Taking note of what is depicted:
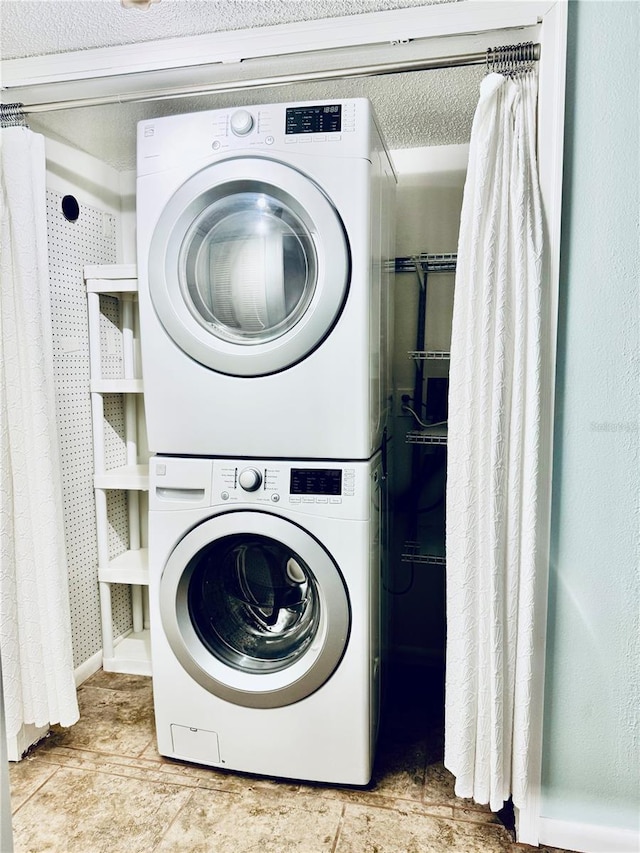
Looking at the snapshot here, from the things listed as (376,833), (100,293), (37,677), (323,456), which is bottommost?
(376,833)

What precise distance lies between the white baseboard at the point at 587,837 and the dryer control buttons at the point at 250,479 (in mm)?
1165

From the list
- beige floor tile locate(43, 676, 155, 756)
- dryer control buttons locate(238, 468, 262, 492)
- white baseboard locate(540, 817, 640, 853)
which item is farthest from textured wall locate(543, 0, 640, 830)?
beige floor tile locate(43, 676, 155, 756)

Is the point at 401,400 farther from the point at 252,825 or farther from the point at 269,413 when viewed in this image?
the point at 252,825

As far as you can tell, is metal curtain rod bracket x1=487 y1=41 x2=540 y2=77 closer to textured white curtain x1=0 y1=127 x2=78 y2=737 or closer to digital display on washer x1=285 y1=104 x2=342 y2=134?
digital display on washer x1=285 y1=104 x2=342 y2=134

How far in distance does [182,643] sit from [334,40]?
1.73m

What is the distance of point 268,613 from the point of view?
1855mm

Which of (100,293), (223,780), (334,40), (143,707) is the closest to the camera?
(334,40)

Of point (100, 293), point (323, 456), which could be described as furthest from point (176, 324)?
point (100, 293)

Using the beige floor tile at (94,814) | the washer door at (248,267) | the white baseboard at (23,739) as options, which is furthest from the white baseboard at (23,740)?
the washer door at (248,267)

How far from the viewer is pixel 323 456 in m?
1.67

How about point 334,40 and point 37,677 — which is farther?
point 37,677

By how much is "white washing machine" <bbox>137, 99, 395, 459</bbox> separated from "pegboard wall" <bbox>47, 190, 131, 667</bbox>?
0.64 metres

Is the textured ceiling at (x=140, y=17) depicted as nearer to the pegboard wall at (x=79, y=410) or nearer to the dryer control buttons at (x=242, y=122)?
the dryer control buttons at (x=242, y=122)

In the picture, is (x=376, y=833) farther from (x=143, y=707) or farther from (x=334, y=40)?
(x=334, y=40)
